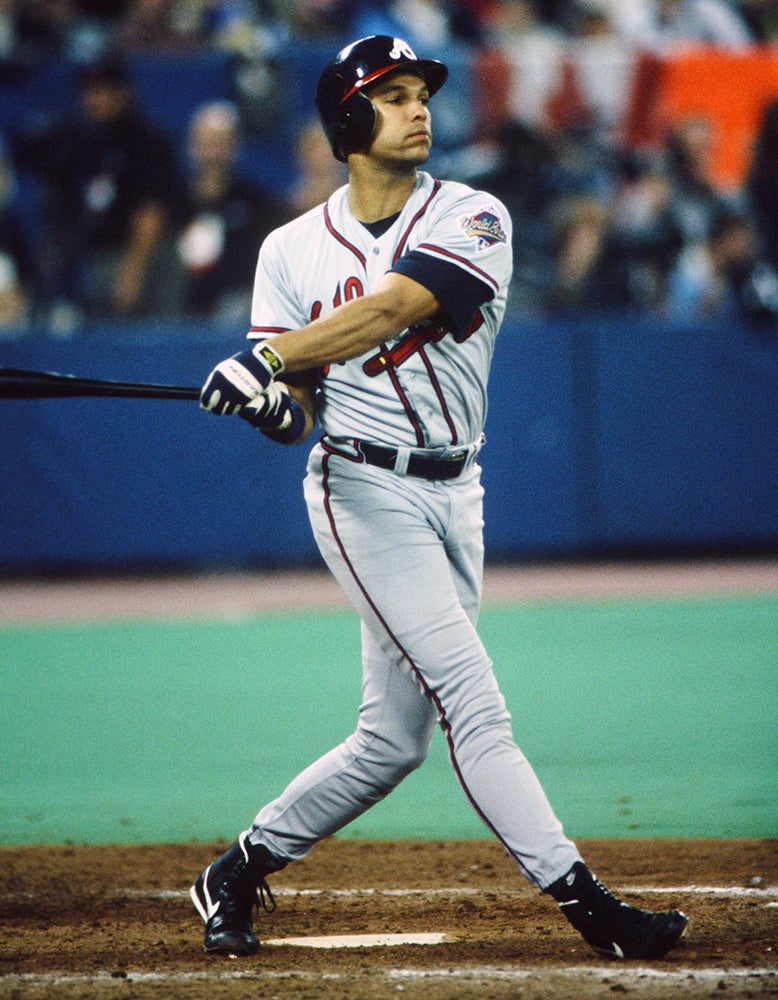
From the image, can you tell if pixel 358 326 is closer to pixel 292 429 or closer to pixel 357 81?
pixel 292 429

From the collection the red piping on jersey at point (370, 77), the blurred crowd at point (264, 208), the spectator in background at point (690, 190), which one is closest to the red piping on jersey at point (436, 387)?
the red piping on jersey at point (370, 77)

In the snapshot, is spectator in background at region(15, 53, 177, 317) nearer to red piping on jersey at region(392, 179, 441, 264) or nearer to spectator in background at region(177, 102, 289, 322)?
spectator in background at region(177, 102, 289, 322)

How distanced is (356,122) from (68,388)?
0.93 m

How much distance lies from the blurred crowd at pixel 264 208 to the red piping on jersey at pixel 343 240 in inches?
239

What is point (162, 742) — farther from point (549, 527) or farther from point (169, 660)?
point (549, 527)

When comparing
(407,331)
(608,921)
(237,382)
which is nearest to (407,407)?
(407,331)

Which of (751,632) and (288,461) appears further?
(288,461)

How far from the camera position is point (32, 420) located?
9703 millimetres

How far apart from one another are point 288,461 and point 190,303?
1.26 meters

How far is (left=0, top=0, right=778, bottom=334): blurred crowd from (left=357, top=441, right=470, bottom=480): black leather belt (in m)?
6.35

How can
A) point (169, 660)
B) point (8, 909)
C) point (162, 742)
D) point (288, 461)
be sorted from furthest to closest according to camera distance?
1. point (288, 461)
2. point (169, 660)
3. point (162, 742)
4. point (8, 909)

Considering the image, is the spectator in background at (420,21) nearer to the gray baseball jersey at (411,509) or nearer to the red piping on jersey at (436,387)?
the gray baseball jersey at (411,509)

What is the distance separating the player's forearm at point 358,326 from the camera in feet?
10.6

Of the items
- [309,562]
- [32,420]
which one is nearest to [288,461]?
[309,562]
